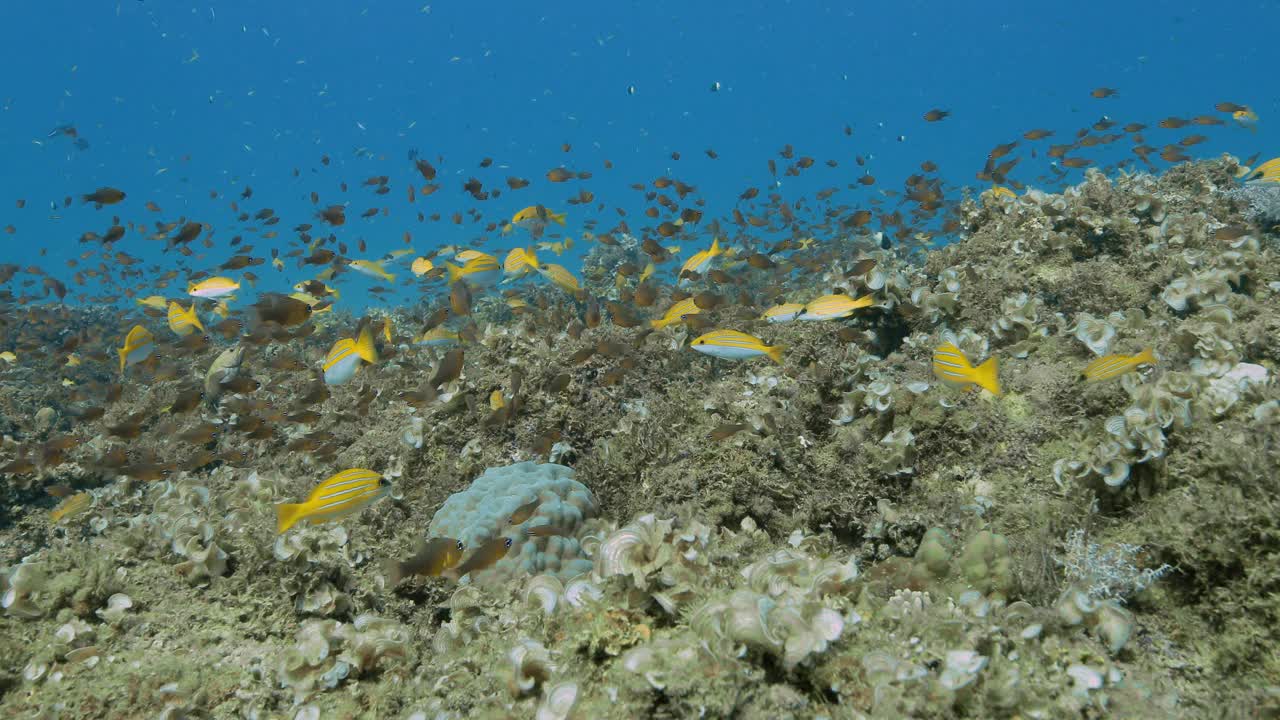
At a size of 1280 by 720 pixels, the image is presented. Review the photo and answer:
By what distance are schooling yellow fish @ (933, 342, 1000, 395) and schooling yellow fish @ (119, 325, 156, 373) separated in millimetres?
8490

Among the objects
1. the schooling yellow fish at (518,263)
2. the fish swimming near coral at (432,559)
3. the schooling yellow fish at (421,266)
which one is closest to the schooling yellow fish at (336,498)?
the fish swimming near coral at (432,559)

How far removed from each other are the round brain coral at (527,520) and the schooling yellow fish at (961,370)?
9.86ft

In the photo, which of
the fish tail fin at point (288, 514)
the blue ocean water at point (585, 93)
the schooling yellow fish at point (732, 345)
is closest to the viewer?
the fish tail fin at point (288, 514)

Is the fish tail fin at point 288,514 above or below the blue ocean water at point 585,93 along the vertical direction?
above

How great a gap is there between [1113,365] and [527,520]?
413 cm

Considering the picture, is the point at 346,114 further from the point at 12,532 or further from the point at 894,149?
the point at 12,532

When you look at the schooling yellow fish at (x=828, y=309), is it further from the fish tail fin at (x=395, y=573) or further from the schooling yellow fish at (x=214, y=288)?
the schooling yellow fish at (x=214, y=288)

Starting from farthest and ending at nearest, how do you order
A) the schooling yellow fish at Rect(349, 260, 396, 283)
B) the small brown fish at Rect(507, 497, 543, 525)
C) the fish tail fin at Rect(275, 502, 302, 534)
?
the schooling yellow fish at Rect(349, 260, 396, 283), the small brown fish at Rect(507, 497, 543, 525), the fish tail fin at Rect(275, 502, 302, 534)

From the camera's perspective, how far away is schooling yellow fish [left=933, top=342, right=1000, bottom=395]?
142 inches

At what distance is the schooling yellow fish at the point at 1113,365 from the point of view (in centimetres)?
361

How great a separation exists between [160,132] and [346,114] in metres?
39.9

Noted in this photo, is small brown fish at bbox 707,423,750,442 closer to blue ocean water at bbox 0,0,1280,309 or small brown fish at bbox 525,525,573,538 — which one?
small brown fish at bbox 525,525,573,538

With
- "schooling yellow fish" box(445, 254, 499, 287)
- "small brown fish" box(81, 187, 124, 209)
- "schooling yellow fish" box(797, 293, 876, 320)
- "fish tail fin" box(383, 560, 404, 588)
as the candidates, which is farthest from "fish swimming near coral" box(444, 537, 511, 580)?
"small brown fish" box(81, 187, 124, 209)

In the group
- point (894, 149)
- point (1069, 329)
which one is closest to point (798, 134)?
point (894, 149)
